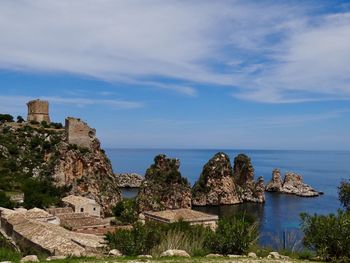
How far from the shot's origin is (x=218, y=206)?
3777 inches

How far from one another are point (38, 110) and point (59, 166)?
1082 inches

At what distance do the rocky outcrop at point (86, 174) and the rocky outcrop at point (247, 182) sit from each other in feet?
166

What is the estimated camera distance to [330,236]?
1451cm

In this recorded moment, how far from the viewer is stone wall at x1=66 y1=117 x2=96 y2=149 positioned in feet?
192

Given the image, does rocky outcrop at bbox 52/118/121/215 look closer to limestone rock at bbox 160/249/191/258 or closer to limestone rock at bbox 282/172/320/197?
limestone rock at bbox 160/249/191/258

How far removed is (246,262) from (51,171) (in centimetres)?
4661

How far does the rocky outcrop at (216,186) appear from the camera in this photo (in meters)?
98.4

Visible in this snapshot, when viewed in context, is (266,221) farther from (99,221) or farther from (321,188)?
(321,188)

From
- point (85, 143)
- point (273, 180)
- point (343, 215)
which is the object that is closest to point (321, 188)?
point (273, 180)

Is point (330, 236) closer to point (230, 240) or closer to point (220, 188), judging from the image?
point (230, 240)

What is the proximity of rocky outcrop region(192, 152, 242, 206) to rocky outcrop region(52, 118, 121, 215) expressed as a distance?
138ft

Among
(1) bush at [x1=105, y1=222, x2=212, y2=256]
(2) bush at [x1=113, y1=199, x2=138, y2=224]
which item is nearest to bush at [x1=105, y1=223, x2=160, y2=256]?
(1) bush at [x1=105, y1=222, x2=212, y2=256]

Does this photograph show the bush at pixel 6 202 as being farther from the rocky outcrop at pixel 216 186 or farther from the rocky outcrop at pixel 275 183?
the rocky outcrop at pixel 275 183

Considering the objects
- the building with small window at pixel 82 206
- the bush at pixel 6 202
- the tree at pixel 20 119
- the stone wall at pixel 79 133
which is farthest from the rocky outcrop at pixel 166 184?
the bush at pixel 6 202
